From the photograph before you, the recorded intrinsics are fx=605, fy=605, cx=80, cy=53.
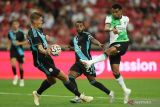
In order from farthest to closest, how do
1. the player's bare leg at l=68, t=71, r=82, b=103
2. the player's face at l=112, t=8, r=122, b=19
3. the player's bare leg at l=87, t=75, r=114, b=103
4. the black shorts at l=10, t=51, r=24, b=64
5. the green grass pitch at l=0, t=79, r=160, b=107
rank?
the black shorts at l=10, t=51, r=24, b=64 < the player's bare leg at l=68, t=71, r=82, b=103 < the player's bare leg at l=87, t=75, r=114, b=103 < the green grass pitch at l=0, t=79, r=160, b=107 < the player's face at l=112, t=8, r=122, b=19

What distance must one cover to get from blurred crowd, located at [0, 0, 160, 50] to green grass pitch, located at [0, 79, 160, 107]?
5196mm

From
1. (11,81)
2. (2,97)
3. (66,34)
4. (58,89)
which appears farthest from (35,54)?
(66,34)

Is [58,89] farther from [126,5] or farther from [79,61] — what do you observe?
[126,5]

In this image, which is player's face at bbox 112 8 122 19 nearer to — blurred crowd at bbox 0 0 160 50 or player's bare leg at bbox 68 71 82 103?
player's bare leg at bbox 68 71 82 103

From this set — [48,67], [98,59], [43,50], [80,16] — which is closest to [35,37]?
[43,50]

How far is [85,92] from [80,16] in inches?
403

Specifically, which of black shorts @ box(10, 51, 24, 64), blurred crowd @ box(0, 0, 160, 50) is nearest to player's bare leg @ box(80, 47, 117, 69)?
black shorts @ box(10, 51, 24, 64)

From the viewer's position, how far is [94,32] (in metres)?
28.4

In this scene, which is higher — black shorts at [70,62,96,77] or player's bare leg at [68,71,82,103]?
black shorts at [70,62,96,77]

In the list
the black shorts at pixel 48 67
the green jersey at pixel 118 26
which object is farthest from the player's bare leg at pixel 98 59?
the black shorts at pixel 48 67

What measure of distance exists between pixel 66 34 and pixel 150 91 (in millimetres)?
9567

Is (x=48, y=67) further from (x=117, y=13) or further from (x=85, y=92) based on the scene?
(x=85, y=92)

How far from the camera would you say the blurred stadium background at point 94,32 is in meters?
22.8

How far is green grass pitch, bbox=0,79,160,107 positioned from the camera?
15.5m
